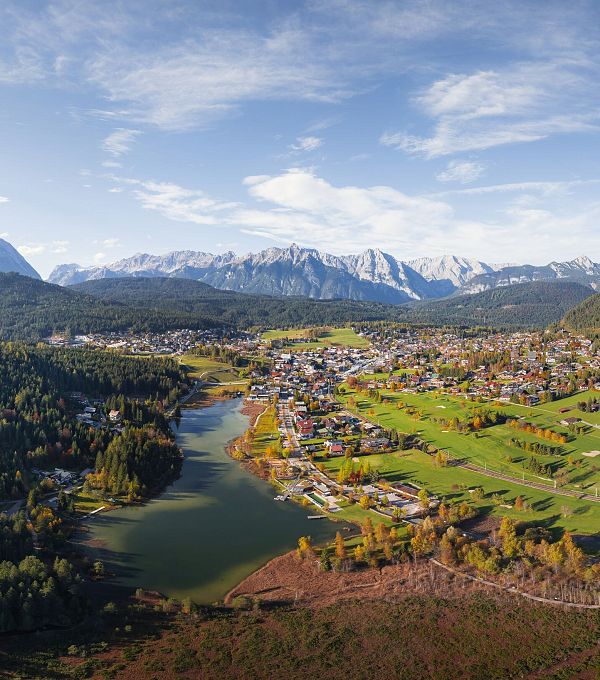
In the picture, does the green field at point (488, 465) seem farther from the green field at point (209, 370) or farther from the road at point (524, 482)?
the green field at point (209, 370)

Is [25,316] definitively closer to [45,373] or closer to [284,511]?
[45,373]

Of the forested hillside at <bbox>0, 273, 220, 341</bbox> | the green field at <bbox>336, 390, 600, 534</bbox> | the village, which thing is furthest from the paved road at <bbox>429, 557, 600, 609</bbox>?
the forested hillside at <bbox>0, 273, 220, 341</bbox>

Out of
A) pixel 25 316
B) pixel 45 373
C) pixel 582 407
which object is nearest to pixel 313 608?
pixel 582 407

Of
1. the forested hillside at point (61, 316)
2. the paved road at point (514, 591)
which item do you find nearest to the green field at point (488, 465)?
Result: the paved road at point (514, 591)

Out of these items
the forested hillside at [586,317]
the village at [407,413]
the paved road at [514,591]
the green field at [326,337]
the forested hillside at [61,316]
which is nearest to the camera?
the paved road at [514,591]

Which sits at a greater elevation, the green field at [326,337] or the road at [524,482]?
the green field at [326,337]

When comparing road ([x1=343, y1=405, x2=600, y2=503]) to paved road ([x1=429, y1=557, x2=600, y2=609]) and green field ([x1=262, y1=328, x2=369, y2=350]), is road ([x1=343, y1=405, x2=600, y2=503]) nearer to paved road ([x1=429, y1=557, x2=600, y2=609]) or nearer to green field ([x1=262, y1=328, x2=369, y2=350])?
paved road ([x1=429, y1=557, x2=600, y2=609])
